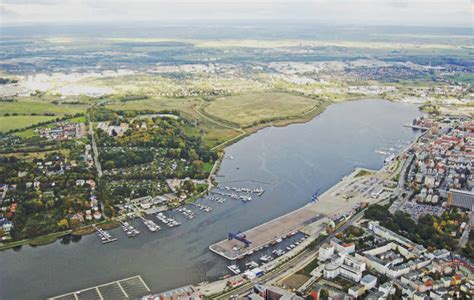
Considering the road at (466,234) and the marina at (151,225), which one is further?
the marina at (151,225)

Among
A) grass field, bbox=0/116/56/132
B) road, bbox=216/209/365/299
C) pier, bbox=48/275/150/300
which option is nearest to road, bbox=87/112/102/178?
grass field, bbox=0/116/56/132

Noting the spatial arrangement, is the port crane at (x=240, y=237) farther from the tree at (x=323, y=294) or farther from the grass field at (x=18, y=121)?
the grass field at (x=18, y=121)

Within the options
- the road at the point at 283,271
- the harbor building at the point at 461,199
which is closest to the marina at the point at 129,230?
the road at the point at 283,271

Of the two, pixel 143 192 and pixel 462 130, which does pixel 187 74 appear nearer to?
pixel 462 130

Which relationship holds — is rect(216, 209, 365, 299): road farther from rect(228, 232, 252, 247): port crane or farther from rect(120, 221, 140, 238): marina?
rect(120, 221, 140, 238): marina

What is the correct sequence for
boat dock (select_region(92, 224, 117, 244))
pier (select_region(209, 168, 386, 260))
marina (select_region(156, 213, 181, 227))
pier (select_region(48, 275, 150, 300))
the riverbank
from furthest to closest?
marina (select_region(156, 213, 181, 227)) < boat dock (select_region(92, 224, 117, 244)) < the riverbank < pier (select_region(209, 168, 386, 260)) < pier (select_region(48, 275, 150, 300))

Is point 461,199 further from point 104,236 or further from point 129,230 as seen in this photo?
point 104,236

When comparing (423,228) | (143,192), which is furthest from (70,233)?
(423,228)

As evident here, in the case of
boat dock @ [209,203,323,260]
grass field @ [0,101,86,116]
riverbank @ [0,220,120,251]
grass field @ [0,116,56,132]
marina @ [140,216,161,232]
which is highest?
grass field @ [0,101,86,116]
